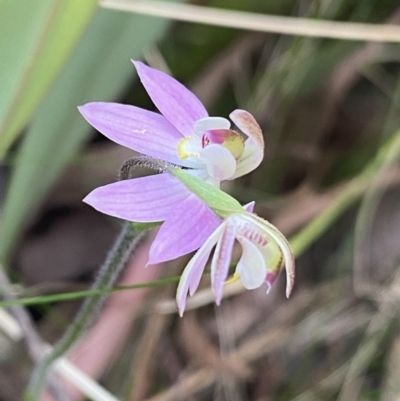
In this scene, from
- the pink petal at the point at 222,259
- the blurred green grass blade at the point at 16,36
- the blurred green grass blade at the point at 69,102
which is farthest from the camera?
the blurred green grass blade at the point at 69,102

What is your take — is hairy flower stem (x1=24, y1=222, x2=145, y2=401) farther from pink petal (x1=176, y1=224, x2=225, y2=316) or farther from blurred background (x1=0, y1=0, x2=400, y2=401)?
blurred background (x1=0, y1=0, x2=400, y2=401)

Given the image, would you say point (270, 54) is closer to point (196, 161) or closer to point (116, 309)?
point (116, 309)

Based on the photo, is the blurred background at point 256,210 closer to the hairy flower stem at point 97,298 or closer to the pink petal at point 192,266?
the hairy flower stem at point 97,298

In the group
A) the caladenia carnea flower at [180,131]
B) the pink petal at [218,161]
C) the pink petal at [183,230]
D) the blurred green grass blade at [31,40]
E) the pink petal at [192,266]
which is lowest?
the pink petal at [192,266]

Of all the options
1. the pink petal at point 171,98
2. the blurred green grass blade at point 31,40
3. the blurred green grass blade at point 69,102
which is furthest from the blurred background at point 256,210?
the pink petal at point 171,98

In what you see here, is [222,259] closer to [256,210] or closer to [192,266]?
[192,266]

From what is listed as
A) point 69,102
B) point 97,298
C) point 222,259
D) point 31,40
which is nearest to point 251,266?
point 222,259

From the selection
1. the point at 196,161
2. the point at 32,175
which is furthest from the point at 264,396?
the point at 196,161

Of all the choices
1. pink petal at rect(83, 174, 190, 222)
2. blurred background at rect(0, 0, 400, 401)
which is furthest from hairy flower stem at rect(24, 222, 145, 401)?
blurred background at rect(0, 0, 400, 401)
